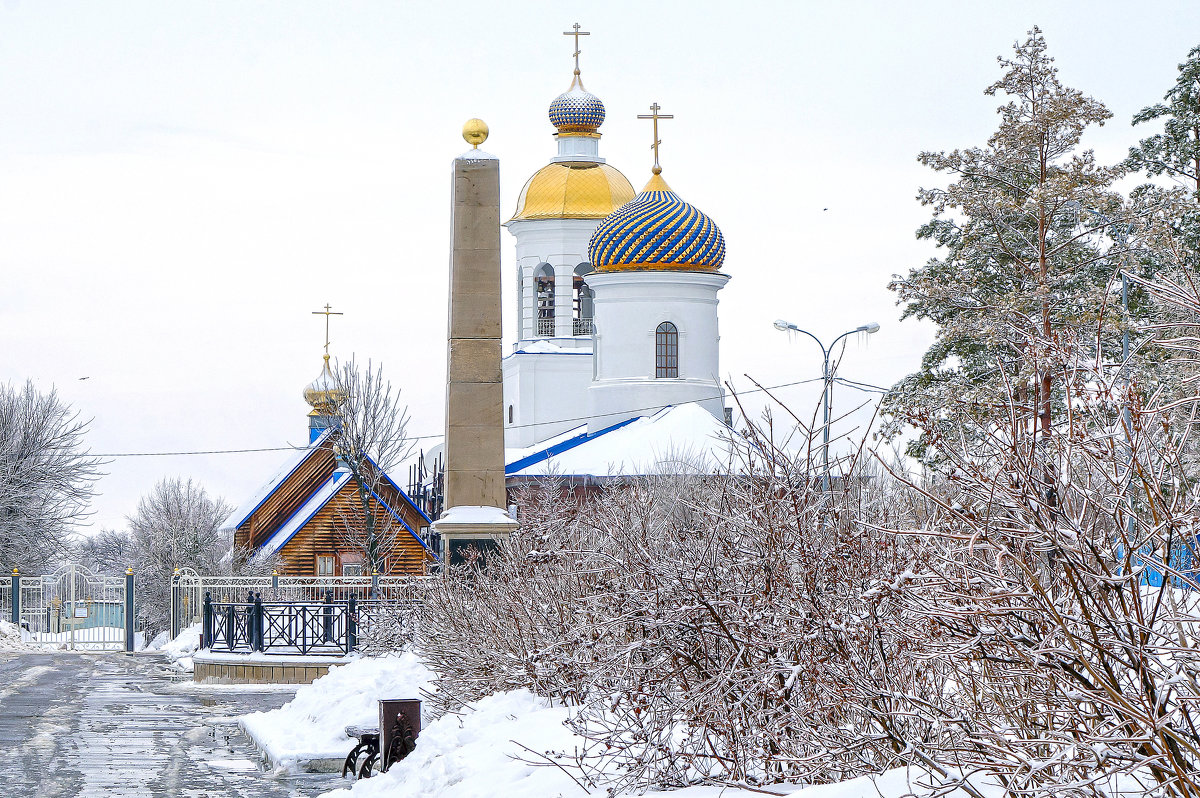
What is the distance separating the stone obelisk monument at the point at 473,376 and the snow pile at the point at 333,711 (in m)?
1.71

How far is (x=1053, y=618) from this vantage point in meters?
4.39

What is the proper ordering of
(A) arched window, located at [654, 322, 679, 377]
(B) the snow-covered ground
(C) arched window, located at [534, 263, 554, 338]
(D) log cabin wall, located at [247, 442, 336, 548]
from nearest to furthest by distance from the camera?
(B) the snow-covered ground, (A) arched window, located at [654, 322, 679, 377], (D) log cabin wall, located at [247, 442, 336, 548], (C) arched window, located at [534, 263, 554, 338]

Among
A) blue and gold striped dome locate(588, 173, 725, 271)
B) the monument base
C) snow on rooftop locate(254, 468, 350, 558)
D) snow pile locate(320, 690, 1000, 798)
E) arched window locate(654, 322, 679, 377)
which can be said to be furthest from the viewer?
arched window locate(654, 322, 679, 377)

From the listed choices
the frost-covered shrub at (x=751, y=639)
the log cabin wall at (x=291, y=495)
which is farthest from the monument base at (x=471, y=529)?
the log cabin wall at (x=291, y=495)

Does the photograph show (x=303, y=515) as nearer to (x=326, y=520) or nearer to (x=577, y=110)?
(x=326, y=520)

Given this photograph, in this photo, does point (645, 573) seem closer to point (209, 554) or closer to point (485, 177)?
point (485, 177)

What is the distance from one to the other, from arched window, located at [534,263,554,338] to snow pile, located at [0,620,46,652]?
19.1 m

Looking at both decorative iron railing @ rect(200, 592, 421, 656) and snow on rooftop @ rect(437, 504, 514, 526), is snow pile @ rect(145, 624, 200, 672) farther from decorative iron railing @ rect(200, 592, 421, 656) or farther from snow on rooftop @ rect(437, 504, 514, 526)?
snow on rooftop @ rect(437, 504, 514, 526)

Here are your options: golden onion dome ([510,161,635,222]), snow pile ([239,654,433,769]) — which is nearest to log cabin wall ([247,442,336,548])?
golden onion dome ([510,161,635,222])

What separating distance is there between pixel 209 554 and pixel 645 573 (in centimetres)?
4315

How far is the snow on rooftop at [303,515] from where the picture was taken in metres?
41.8

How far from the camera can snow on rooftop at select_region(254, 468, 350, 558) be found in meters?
41.8

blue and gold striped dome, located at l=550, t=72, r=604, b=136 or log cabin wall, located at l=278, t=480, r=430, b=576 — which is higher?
blue and gold striped dome, located at l=550, t=72, r=604, b=136

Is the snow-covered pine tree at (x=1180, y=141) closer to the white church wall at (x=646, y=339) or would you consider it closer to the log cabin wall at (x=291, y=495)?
the white church wall at (x=646, y=339)
